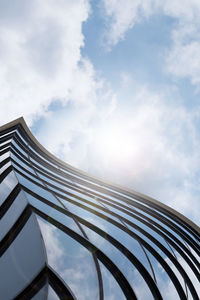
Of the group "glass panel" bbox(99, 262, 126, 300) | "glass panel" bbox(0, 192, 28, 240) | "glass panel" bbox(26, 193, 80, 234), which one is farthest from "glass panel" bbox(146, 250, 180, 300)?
"glass panel" bbox(0, 192, 28, 240)

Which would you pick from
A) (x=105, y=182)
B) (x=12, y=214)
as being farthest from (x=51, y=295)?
(x=105, y=182)

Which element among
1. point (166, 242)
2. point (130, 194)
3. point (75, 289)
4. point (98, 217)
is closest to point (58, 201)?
point (98, 217)

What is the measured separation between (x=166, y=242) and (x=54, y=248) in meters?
7.65

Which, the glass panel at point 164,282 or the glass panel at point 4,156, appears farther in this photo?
the glass panel at point 4,156

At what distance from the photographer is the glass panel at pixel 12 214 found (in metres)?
5.95

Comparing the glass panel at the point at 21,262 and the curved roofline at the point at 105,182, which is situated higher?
the curved roofline at the point at 105,182

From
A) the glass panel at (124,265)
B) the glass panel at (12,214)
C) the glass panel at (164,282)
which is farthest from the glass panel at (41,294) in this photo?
the glass panel at (164,282)

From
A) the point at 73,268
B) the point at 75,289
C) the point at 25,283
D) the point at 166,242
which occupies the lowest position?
the point at 25,283

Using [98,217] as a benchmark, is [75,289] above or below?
below

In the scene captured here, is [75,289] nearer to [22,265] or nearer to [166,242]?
[22,265]

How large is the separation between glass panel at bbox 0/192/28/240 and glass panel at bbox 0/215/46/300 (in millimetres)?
370

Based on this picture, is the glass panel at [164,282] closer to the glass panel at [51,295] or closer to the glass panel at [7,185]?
the glass panel at [51,295]

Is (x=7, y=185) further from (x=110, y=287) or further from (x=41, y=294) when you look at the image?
(x=110, y=287)

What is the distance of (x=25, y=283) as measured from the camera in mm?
4766
